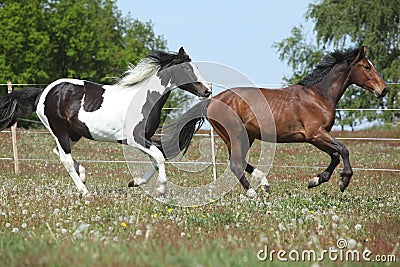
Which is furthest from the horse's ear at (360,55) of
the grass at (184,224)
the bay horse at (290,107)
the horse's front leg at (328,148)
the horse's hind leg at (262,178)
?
the horse's hind leg at (262,178)

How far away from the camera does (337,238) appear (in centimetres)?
576

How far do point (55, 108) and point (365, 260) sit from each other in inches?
248

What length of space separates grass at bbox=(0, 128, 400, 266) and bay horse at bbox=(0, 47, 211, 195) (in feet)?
2.62

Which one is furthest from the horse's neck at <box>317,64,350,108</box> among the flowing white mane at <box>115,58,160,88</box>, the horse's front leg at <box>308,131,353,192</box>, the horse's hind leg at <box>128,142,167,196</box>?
the horse's hind leg at <box>128,142,167,196</box>

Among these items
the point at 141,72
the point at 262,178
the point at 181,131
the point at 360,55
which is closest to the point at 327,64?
the point at 360,55

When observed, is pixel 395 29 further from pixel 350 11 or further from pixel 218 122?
pixel 218 122

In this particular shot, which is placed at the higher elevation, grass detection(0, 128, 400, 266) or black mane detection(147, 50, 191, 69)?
black mane detection(147, 50, 191, 69)

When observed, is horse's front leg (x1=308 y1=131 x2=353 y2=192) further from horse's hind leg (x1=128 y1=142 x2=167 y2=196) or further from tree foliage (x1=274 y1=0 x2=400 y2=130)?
tree foliage (x1=274 y1=0 x2=400 y2=130)

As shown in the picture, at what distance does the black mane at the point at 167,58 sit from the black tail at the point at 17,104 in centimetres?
233

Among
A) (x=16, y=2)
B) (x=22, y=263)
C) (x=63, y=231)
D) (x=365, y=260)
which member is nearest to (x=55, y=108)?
(x=63, y=231)

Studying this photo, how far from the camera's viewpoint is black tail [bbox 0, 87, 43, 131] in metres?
10.5

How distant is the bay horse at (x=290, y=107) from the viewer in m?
9.81

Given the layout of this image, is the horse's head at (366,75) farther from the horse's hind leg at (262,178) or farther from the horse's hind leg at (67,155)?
the horse's hind leg at (67,155)

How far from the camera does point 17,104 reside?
10672 mm
